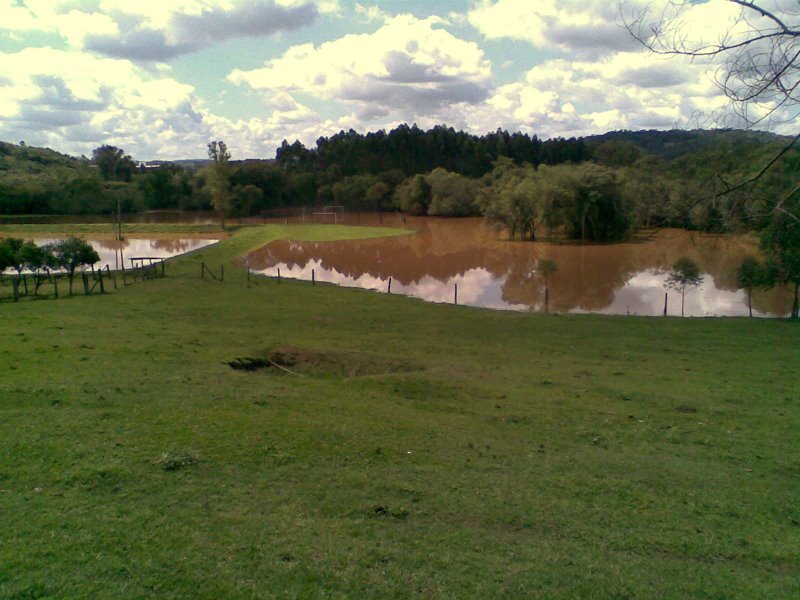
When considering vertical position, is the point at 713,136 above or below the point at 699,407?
above

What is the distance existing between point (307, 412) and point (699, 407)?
762cm

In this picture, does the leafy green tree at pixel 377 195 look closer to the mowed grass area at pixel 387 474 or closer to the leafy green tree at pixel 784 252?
the leafy green tree at pixel 784 252

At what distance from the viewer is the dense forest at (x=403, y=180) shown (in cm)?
6419

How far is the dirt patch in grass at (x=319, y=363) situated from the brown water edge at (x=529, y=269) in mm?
12132

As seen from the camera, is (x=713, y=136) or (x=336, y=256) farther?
(x=336, y=256)

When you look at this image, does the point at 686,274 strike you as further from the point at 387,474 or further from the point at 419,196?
the point at 419,196

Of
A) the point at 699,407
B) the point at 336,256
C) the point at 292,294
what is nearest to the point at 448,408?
the point at 699,407

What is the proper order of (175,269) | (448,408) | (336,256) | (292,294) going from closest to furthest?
1. (448,408)
2. (292,294)
3. (175,269)
4. (336,256)

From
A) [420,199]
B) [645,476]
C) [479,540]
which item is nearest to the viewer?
[479,540]

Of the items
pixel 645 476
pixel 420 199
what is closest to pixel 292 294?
pixel 645 476

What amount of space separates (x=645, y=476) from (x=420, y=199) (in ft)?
326

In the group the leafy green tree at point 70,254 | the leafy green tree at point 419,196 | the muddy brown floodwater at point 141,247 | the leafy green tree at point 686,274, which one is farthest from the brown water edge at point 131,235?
the leafy green tree at point 686,274

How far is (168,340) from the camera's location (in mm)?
16156

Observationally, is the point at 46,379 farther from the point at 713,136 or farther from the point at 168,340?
the point at 713,136
